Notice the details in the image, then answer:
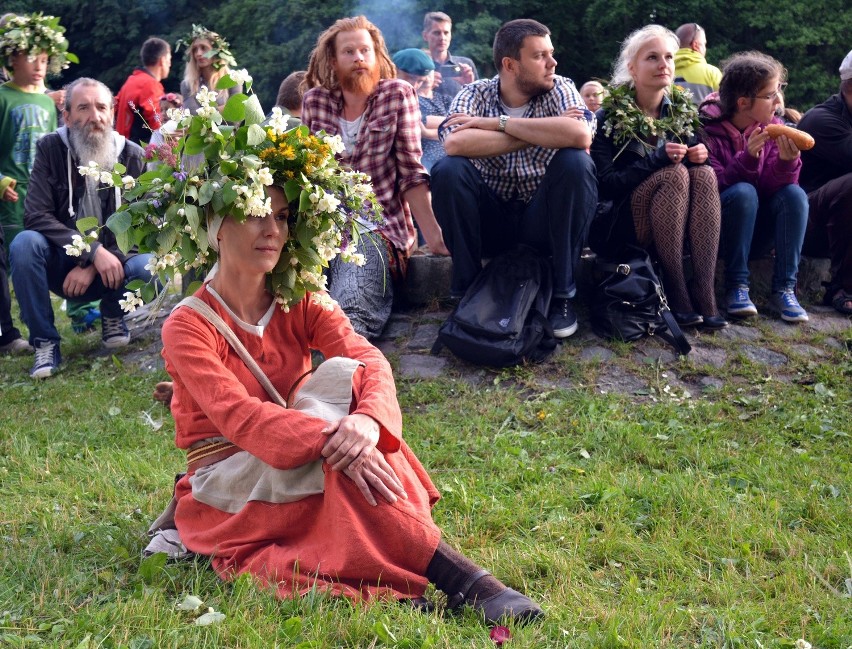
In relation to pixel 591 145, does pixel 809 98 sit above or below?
below

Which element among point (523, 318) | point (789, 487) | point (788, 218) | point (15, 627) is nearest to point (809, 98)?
point (788, 218)

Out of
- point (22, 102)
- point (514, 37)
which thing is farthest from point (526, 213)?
point (22, 102)

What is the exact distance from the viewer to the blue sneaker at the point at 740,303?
240 inches

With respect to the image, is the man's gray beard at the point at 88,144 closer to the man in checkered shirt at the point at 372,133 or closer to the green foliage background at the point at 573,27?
the man in checkered shirt at the point at 372,133

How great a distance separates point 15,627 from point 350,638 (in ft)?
3.37

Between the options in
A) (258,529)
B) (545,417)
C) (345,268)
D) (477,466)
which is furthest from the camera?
(345,268)

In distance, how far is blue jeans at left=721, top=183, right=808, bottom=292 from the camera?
6.16 metres

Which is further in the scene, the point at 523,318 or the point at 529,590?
the point at 523,318

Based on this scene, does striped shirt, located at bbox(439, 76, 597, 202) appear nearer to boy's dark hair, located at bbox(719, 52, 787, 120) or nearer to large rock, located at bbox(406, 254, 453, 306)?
large rock, located at bbox(406, 254, 453, 306)

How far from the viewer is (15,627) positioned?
289cm

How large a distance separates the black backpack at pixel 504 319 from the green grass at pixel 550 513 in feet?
0.47

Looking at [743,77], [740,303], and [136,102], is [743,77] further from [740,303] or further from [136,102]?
[136,102]

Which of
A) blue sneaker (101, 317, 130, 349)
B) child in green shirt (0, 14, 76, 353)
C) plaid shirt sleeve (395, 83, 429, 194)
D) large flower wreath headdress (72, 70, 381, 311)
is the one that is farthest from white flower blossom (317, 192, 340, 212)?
child in green shirt (0, 14, 76, 353)

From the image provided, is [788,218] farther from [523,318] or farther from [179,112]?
[179,112]
